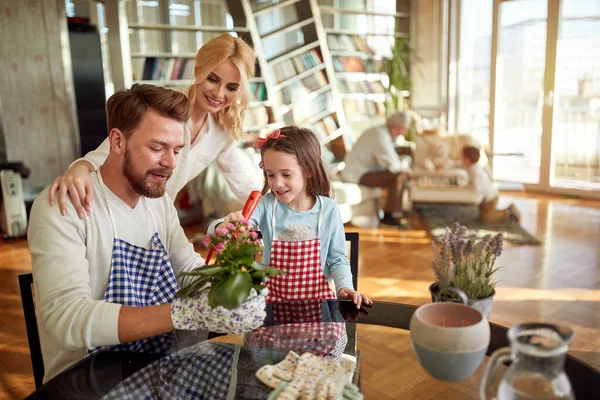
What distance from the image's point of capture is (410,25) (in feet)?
23.0

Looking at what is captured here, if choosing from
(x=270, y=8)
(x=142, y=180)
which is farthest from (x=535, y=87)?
(x=142, y=180)

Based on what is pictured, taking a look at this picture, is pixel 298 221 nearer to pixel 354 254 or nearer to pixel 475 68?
pixel 354 254

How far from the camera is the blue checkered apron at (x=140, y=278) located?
1.25m

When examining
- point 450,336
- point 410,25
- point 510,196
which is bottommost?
point 510,196

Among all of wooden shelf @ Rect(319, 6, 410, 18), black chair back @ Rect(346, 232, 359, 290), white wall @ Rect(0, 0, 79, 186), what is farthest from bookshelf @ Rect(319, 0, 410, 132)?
black chair back @ Rect(346, 232, 359, 290)

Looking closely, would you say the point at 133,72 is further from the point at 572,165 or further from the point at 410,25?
the point at 572,165

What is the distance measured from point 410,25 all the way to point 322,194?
5791 mm

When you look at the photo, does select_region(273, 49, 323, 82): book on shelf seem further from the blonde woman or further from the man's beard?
the man's beard

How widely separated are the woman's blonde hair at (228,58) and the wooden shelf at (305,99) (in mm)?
3543

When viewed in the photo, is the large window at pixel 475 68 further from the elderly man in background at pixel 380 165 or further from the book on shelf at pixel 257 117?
the book on shelf at pixel 257 117

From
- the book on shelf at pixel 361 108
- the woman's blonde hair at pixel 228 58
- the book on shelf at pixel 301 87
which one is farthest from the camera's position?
the book on shelf at pixel 361 108

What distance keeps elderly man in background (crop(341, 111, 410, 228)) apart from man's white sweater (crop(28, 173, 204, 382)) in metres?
3.50

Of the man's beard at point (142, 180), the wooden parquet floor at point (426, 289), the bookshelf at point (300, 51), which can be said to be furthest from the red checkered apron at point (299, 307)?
the bookshelf at point (300, 51)

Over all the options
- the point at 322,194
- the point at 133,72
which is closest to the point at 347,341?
the point at 322,194
